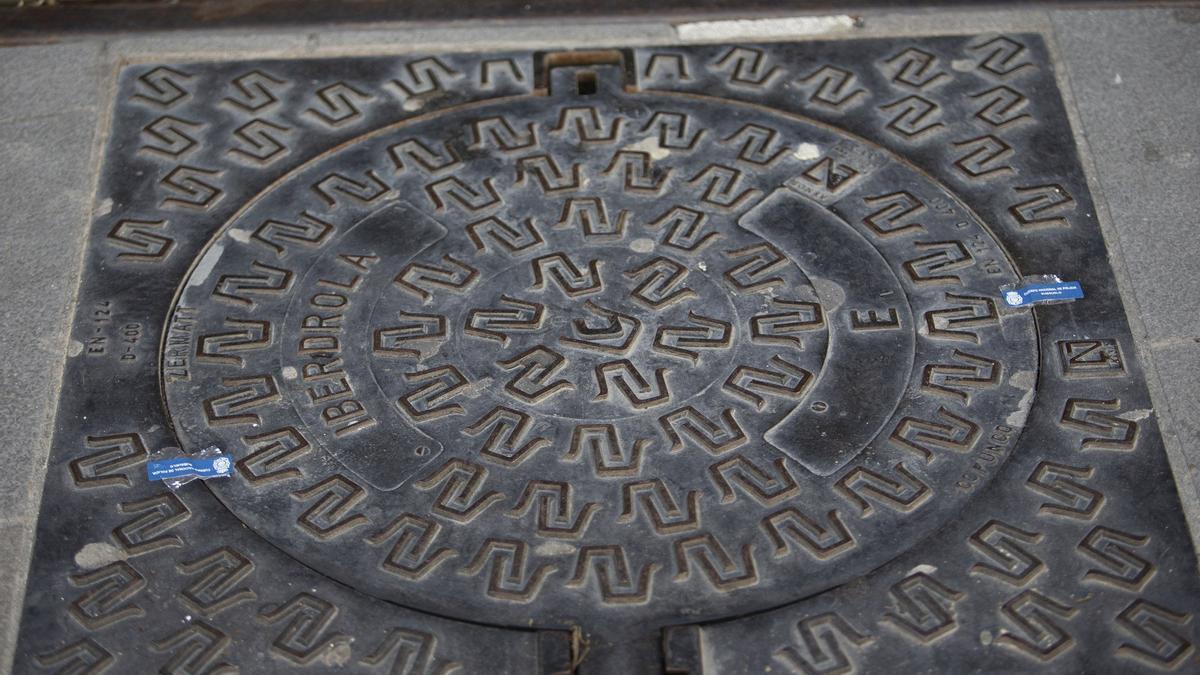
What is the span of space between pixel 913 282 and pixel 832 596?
3.92 feet

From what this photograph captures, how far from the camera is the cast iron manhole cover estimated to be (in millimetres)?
3857

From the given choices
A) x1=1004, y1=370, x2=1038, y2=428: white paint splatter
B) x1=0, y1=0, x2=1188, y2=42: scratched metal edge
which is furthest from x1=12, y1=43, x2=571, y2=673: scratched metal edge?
x1=0, y1=0, x2=1188, y2=42: scratched metal edge

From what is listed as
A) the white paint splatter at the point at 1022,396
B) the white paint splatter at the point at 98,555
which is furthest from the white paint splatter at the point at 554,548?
the white paint splatter at the point at 1022,396

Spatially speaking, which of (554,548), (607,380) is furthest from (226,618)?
(607,380)

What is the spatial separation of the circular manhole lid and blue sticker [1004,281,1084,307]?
0.07 metres

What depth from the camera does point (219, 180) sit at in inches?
198

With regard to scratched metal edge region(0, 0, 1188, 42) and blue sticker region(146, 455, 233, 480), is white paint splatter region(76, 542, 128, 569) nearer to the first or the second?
blue sticker region(146, 455, 233, 480)

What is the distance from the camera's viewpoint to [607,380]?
4.38 m

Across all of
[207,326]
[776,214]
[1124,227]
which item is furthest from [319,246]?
[1124,227]

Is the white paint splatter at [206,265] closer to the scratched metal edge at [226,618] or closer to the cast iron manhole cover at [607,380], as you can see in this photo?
the cast iron manhole cover at [607,380]

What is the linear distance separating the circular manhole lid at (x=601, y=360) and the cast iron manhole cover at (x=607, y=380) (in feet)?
0.04

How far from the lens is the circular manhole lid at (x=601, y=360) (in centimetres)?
400

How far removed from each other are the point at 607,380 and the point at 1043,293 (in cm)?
140

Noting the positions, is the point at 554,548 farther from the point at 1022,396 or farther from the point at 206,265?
the point at 206,265
